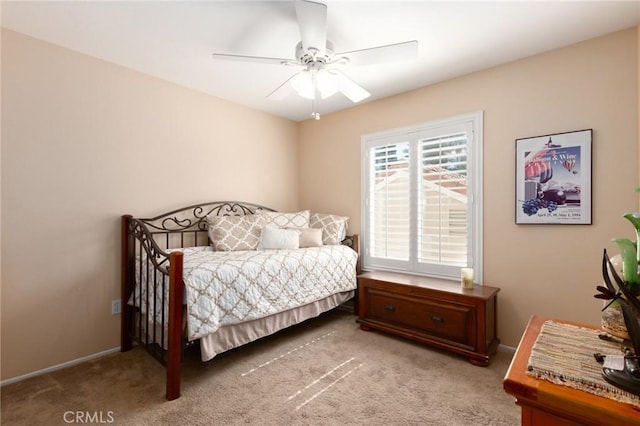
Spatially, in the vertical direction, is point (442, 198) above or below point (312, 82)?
below

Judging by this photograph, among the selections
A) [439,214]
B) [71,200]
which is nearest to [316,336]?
[439,214]

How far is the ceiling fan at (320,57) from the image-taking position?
5.41 feet

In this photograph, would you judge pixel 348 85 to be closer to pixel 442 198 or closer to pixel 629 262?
pixel 442 198

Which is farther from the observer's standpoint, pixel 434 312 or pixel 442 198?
pixel 442 198

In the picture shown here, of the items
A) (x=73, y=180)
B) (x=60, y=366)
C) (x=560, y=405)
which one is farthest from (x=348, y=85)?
(x=60, y=366)

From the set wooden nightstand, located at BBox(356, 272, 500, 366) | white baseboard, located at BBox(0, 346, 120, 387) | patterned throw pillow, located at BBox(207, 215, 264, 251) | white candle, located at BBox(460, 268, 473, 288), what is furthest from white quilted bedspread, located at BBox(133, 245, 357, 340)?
white candle, located at BBox(460, 268, 473, 288)

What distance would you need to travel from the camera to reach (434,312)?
247 cm

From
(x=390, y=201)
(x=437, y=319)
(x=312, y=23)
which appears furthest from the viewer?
(x=390, y=201)

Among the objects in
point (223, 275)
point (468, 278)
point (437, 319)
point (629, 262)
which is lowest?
point (437, 319)

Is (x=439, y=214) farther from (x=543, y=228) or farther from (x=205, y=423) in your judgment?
(x=205, y=423)

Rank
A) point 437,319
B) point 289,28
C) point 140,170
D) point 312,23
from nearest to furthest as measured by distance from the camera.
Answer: point 312,23, point 289,28, point 437,319, point 140,170

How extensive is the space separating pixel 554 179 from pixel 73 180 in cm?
372

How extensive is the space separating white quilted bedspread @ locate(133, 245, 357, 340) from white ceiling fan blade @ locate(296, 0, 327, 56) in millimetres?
1588

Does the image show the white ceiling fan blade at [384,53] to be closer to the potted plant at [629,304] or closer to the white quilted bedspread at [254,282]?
the potted plant at [629,304]
